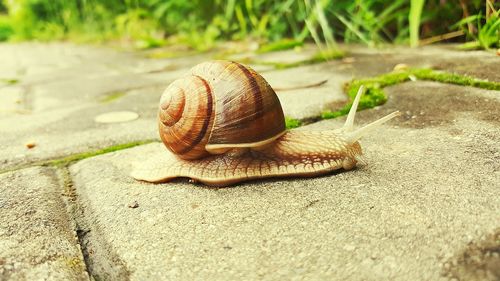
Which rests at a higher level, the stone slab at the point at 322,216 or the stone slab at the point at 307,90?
the stone slab at the point at 307,90

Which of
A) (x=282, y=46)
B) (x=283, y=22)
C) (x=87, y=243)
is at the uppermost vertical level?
(x=283, y=22)

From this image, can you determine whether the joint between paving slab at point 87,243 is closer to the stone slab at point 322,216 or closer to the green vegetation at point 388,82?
the stone slab at point 322,216

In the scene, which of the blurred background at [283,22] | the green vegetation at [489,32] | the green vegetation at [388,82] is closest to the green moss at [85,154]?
the green vegetation at [388,82]

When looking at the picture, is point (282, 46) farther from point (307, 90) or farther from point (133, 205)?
point (133, 205)

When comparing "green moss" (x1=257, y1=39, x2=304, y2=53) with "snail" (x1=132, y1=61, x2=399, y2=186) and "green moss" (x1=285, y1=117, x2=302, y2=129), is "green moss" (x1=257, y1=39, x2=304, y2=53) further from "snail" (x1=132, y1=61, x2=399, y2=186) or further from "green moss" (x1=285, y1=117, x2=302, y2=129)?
"snail" (x1=132, y1=61, x2=399, y2=186)

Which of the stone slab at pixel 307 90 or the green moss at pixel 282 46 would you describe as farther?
the green moss at pixel 282 46

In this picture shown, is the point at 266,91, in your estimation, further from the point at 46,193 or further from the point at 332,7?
the point at 332,7

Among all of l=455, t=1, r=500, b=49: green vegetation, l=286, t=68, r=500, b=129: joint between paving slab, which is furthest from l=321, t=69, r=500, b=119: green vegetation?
l=455, t=1, r=500, b=49: green vegetation

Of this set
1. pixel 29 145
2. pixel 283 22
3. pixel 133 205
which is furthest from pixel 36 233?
pixel 283 22
